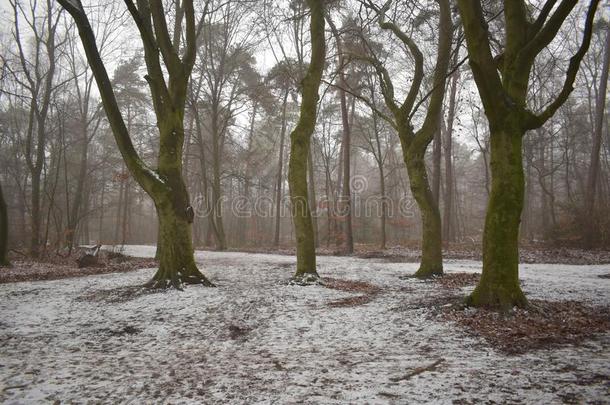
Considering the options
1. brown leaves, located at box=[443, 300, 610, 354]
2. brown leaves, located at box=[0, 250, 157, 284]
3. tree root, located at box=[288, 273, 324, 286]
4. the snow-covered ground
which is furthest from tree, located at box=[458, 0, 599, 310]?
brown leaves, located at box=[0, 250, 157, 284]

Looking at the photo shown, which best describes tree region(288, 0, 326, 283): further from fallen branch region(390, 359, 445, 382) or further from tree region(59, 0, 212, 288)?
fallen branch region(390, 359, 445, 382)

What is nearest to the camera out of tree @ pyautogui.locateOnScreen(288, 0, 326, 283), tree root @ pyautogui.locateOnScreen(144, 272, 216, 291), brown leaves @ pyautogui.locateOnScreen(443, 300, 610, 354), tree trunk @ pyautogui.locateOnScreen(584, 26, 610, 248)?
brown leaves @ pyautogui.locateOnScreen(443, 300, 610, 354)

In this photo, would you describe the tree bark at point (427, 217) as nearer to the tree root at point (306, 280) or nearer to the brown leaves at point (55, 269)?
the tree root at point (306, 280)

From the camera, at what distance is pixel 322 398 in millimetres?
3002

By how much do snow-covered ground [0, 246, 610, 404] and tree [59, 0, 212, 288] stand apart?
100 centimetres

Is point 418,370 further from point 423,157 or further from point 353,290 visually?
point 423,157

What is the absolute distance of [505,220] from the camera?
529 cm

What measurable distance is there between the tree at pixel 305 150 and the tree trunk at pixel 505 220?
14.5 feet

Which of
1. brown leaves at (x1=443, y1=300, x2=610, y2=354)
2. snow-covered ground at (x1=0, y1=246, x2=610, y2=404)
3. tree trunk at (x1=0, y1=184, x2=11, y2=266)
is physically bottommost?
snow-covered ground at (x1=0, y1=246, x2=610, y2=404)

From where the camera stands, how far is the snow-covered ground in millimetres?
3082

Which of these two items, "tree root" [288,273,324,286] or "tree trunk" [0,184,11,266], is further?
"tree trunk" [0,184,11,266]

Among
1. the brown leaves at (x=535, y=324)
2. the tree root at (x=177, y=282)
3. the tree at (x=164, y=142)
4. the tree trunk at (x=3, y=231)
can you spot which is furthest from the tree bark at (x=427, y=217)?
the tree trunk at (x=3, y=231)

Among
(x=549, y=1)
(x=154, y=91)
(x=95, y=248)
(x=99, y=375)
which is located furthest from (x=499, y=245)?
(x=95, y=248)

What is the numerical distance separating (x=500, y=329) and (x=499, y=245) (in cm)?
129
